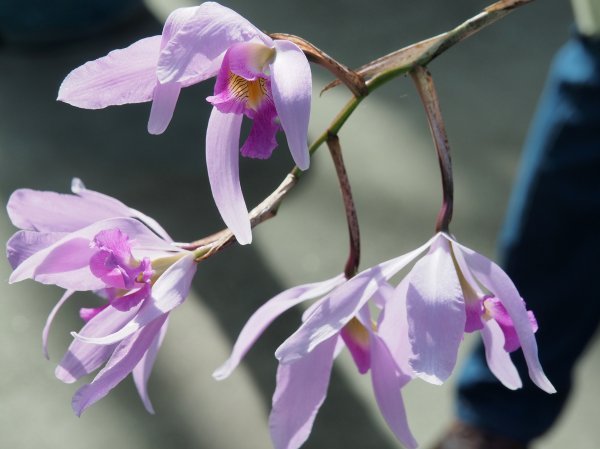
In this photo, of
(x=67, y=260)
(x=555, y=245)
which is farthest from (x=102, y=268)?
(x=555, y=245)

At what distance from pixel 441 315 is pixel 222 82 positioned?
141 millimetres

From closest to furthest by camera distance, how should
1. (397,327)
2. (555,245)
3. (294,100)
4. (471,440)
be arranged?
(294,100) < (397,327) < (555,245) < (471,440)

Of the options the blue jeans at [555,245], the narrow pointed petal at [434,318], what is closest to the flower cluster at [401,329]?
the narrow pointed petal at [434,318]

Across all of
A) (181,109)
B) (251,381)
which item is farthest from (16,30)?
(251,381)

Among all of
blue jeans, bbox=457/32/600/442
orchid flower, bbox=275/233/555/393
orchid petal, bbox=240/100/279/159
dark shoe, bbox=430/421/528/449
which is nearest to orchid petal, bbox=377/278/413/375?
orchid flower, bbox=275/233/555/393

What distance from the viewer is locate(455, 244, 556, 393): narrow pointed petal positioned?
1.48ft

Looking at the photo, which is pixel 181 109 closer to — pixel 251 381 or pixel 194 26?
pixel 251 381

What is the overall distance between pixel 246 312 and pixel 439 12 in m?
1.23

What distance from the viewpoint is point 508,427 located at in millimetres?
1462

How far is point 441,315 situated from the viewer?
0.44 m

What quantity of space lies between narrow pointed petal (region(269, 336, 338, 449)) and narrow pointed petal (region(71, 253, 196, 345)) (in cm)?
8

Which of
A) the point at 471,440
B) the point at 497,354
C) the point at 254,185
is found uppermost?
the point at 497,354

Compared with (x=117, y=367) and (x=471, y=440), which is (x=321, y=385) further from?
(x=471, y=440)

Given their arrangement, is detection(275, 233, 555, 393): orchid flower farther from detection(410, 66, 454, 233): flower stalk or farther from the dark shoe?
the dark shoe
